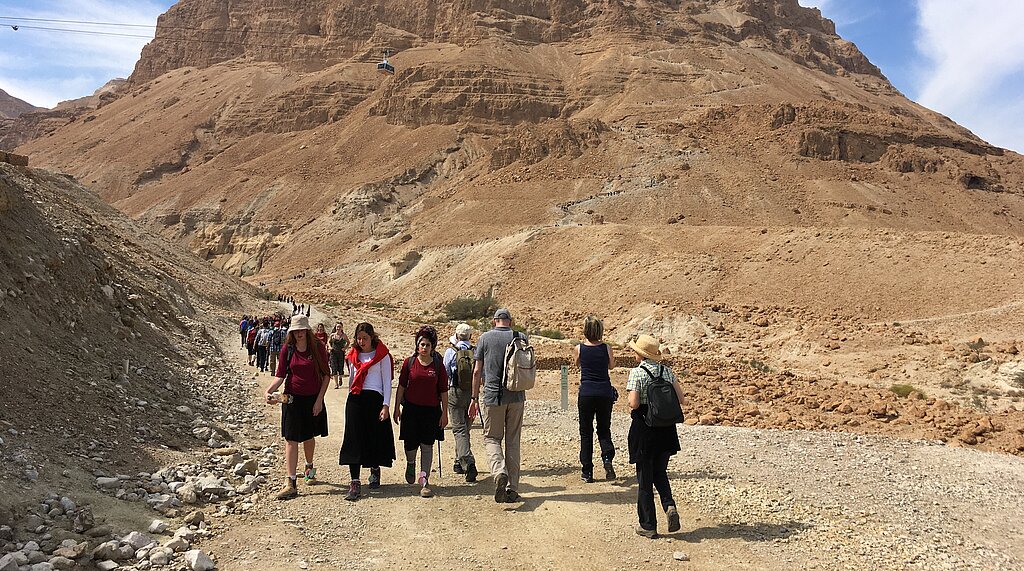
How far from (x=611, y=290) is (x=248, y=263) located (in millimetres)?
44869

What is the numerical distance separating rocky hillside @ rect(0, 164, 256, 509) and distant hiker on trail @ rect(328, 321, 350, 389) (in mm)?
2516

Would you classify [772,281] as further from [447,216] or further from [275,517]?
[447,216]

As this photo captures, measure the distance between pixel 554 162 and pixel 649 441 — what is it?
58.7 meters

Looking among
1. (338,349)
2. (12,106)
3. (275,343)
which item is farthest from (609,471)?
(12,106)

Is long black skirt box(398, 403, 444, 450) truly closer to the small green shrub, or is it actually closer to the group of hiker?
the group of hiker

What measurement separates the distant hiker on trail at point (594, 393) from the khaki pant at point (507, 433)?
0.84 meters

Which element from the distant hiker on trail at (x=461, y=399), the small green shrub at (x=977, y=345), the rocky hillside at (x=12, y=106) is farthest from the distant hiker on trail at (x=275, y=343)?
the rocky hillside at (x=12, y=106)

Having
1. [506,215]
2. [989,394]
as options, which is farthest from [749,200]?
[989,394]

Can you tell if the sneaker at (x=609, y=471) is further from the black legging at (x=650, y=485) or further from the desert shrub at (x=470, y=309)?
the desert shrub at (x=470, y=309)

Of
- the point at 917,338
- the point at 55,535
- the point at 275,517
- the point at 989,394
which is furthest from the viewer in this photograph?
the point at 917,338

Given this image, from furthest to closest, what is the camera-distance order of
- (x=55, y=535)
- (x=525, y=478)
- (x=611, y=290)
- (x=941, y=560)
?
(x=611, y=290) → (x=525, y=478) → (x=941, y=560) → (x=55, y=535)

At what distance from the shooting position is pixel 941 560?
5.33 metres

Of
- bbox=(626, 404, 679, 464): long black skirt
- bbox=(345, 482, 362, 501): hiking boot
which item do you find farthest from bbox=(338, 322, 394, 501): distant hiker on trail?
bbox=(626, 404, 679, 464): long black skirt

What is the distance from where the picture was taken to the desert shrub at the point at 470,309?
34.8m
